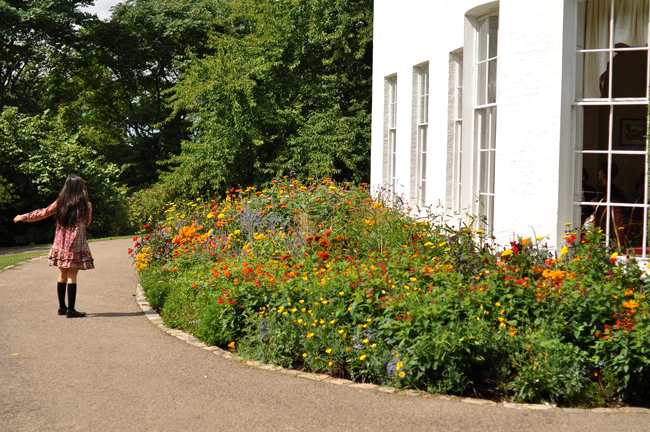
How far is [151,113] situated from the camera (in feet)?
103

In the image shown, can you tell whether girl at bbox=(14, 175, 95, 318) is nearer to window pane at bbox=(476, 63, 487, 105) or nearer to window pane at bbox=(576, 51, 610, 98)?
window pane at bbox=(476, 63, 487, 105)

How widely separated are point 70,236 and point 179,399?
149 inches

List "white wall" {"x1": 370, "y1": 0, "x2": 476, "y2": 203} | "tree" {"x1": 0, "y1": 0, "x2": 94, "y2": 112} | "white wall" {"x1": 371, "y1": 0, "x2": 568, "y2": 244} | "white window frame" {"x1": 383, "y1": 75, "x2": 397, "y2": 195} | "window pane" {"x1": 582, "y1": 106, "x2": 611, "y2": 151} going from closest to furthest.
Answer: "window pane" {"x1": 582, "y1": 106, "x2": 611, "y2": 151}, "white wall" {"x1": 371, "y1": 0, "x2": 568, "y2": 244}, "white wall" {"x1": 370, "y1": 0, "x2": 476, "y2": 203}, "white window frame" {"x1": 383, "y1": 75, "x2": 397, "y2": 195}, "tree" {"x1": 0, "y1": 0, "x2": 94, "y2": 112}

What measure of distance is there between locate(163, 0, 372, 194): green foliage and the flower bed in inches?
464

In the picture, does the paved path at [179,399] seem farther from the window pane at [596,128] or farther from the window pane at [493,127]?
the window pane at [493,127]

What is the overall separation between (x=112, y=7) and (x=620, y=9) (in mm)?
27500

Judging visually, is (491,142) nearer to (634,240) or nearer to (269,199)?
(634,240)

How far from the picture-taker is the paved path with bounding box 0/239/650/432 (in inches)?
174

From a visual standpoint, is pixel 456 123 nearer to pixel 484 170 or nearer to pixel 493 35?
pixel 484 170

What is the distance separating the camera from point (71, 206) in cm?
794

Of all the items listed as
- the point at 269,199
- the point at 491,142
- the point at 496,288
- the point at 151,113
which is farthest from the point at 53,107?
the point at 496,288

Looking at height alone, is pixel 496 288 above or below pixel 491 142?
below

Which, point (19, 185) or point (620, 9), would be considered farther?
point (19, 185)

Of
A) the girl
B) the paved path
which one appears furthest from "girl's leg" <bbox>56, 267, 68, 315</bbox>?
the paved path
